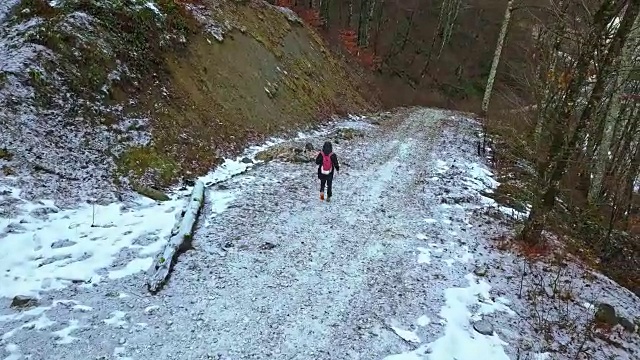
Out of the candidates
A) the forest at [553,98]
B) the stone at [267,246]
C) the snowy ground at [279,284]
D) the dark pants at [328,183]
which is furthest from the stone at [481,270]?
the dark pants at [328,183]

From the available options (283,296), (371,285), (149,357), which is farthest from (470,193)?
(149,357)

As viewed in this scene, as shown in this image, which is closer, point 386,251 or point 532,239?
point 386,251

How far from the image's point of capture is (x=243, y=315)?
742cm

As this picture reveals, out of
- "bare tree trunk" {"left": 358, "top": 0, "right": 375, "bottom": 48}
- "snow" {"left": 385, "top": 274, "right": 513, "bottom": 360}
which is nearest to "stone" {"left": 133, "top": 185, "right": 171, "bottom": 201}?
"snow" {"left": 385, "top": 274, "right": 513, "bottom": 360}

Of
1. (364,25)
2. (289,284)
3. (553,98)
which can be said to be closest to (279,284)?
(289,284)

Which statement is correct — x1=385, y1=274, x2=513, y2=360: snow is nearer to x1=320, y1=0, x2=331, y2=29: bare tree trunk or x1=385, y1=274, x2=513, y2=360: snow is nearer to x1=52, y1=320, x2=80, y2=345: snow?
x1=52, y1=320, x2=80, y2=345: snow

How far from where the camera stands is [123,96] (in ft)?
44.1

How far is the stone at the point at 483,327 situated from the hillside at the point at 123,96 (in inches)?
326

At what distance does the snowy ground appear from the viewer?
269 inches

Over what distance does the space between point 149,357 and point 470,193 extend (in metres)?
10.8

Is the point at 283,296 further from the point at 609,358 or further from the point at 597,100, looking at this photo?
the point at 597,100

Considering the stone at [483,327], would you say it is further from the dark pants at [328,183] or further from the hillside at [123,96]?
the hillside at [123,96]

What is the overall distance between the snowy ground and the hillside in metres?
1.48

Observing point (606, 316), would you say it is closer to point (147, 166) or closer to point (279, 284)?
point (279, 284)
